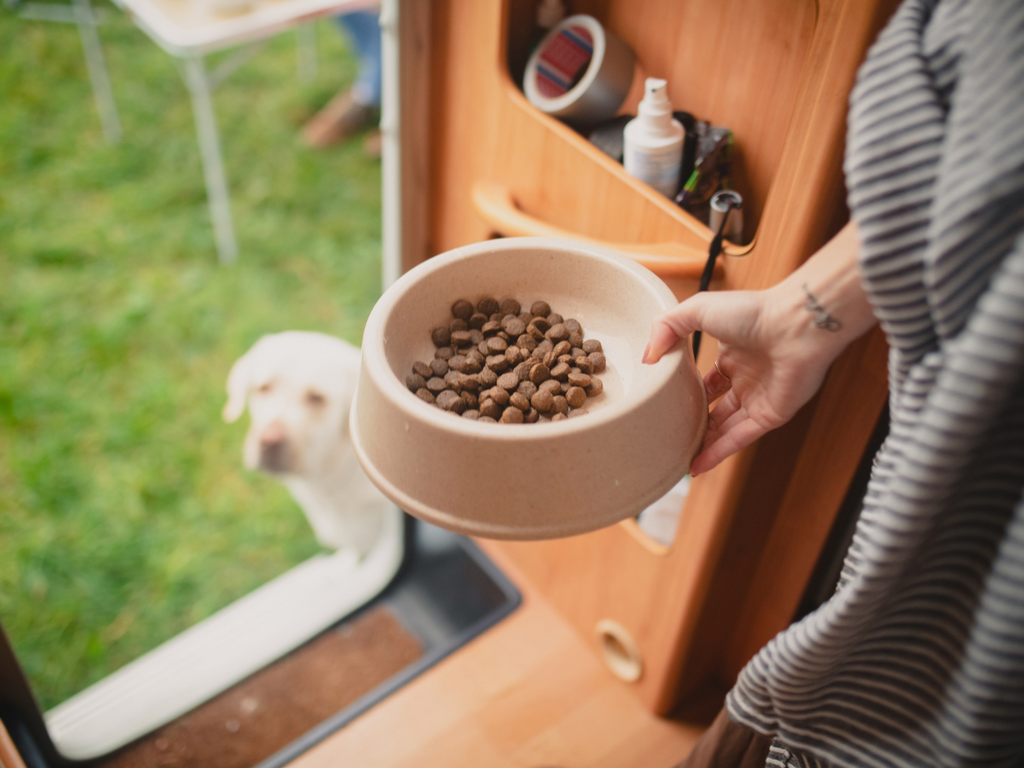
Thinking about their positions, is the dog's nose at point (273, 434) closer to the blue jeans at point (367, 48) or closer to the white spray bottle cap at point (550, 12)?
the white spray bottle cap at point (550, 12)

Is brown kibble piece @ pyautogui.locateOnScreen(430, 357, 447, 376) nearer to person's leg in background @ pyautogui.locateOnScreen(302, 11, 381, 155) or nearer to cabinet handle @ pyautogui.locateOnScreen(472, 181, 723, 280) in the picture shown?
cabinet handle @ pyautogui.locateOnScreen(472, 181, 723, 280)

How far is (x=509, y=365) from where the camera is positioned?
69 centimetres

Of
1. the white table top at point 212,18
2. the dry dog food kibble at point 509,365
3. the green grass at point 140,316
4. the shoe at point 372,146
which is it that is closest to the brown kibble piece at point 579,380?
the dry dog food kibble at point 509,365

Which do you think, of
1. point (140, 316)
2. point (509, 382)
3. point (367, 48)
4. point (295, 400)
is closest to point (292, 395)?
point (295, 400)

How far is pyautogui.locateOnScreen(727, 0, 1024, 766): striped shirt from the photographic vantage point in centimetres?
46

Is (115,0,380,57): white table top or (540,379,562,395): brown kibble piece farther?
(115,0,380,57): white table top

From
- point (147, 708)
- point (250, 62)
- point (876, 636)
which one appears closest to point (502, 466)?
point (876, 636)

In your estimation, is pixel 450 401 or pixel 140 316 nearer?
pixel 450 401

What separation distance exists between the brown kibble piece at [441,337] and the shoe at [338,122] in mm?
1746

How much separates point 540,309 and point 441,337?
0.09 meters

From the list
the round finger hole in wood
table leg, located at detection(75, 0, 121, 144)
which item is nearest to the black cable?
the round finger hole in wood

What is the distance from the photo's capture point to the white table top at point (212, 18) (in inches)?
63.9

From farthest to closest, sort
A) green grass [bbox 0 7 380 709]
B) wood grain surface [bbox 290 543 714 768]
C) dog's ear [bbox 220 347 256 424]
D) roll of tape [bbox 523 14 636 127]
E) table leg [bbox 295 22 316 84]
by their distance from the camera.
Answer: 1. table leg [bbox 295 22 316 84]
2. green grass [bbox 0 7 380 709]
3. dog's ear [bbox 220 347 256 424]
4. wood grain surface [bbox 290 543 714 768]
5. roll of tape [bbox 523 14 636 127]

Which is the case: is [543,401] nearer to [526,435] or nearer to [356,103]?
[526,435]
